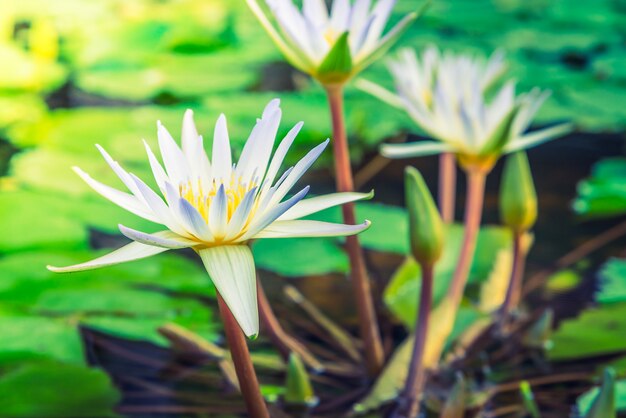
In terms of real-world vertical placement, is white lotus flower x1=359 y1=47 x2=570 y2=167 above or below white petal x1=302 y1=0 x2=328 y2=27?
below

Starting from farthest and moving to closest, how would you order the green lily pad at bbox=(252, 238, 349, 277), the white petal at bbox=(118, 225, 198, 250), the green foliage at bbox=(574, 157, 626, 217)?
the green foliage at bbox=(574, 157, 626, 217) < the green lily pad at bbox=(252, 238, 349, 277) < the white petal at bbox=(118, 225, 198, 250)

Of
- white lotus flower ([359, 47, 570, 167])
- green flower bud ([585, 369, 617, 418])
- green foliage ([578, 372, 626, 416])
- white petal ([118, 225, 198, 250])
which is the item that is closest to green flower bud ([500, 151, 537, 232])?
white lotus flower ([359, 47, 570, 167])

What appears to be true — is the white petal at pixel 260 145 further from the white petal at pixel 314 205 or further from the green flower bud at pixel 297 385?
the green flower bud at pixel 297 385

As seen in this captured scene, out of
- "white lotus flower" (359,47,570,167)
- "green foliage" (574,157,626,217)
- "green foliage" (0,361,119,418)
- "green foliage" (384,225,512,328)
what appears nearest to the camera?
"green foliage" (0,361,119,418)

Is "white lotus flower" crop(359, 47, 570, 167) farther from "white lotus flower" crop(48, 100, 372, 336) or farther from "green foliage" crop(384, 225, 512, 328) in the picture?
"white lotus flower" crop(48, 100, 372, 336)

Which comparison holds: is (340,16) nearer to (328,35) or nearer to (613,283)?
(328,35)

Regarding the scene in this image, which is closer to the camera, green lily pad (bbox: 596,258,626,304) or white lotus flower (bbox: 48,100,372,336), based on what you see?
white lotus flower (bbox: 48,100,372,336)
